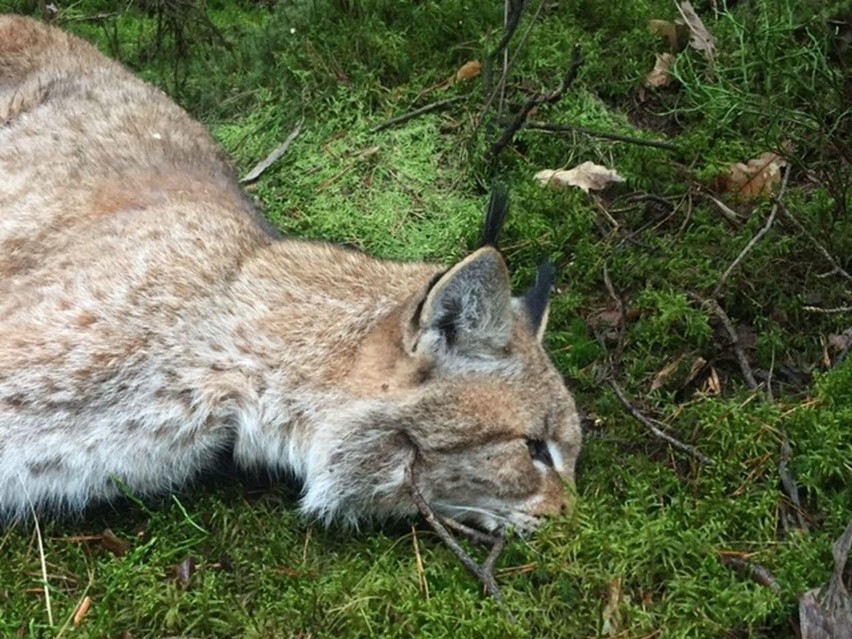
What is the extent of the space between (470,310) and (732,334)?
58.1 inches

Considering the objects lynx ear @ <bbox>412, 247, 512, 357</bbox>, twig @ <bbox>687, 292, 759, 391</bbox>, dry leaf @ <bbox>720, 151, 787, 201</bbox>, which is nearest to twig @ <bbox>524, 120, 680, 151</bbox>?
dry leaf @ <bbox>720, 151, 787, 201</bbox>

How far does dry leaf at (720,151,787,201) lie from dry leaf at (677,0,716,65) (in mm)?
789

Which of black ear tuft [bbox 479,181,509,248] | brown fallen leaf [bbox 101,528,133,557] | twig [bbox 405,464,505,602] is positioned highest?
black ear tuft [bbox 479,181,509,248]

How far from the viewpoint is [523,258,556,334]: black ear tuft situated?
4.66 meters

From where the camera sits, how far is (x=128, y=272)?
4.47 m

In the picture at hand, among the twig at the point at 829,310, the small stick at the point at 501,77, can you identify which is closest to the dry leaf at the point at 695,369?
the twig at the point at 829,310

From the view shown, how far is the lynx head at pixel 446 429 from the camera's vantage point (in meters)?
4.14

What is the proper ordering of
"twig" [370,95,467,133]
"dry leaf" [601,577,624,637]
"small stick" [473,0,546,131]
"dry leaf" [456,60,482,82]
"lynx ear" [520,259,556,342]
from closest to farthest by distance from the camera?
"dry leaf" [601,577,624,637] < "lynx ear" [520,259,556,342] < "small stick" [473,0,546,131] < "twig" [370,95,467,133] < "dry leaf" [456,60,482,82]

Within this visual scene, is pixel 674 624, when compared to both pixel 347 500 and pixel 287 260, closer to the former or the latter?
pixel 347 500

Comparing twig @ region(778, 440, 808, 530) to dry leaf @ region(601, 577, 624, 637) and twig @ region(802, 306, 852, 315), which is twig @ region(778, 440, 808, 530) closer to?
twig @ region(802, 306, 852, 315)

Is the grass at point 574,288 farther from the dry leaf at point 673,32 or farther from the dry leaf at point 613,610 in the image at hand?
the dry leaf at point 673,32

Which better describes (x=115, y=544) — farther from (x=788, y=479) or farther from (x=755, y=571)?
(x=788, y=479)

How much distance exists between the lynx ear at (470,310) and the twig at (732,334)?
3.89 feet

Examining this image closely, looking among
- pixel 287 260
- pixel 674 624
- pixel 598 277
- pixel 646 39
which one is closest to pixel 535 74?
pixel 646 39
